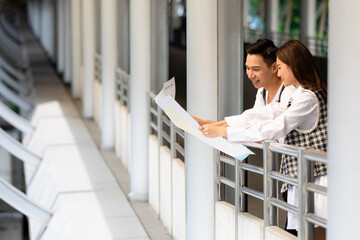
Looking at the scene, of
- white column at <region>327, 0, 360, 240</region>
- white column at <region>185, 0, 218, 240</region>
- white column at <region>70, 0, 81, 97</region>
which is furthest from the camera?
white column at <region>70, 0, 81, 97</region>

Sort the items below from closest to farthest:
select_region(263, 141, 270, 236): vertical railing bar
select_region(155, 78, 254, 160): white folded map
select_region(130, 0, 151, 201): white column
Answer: select_region(155, 78, 254, 160): white folded map, select_region(263, 141, 270, 236): vertical railing bar, select_region(130, 0, 151, 201): white column

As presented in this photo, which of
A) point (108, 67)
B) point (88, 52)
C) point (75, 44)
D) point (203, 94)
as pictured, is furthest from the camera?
point (75, 44)

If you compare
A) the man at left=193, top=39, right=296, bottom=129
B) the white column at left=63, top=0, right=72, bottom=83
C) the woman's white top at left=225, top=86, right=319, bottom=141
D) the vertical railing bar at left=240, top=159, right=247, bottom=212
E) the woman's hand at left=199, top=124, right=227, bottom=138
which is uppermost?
the man at left=193, top=39, right=296, bottom=129

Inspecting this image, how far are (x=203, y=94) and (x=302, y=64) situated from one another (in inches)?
79.3

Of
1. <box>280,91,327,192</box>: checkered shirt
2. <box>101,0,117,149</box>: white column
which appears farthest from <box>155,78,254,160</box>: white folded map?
<box>101,0,117,149</box>: white column

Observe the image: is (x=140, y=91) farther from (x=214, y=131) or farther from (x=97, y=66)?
(x=97, y=66)

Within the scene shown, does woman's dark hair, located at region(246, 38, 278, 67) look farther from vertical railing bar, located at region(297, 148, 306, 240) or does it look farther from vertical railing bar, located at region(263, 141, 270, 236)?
vertical railing bar, located at region(297, 148, 306, 240)

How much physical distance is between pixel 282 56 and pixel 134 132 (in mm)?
5407

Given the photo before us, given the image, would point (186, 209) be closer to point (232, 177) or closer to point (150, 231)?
point (232, 177)

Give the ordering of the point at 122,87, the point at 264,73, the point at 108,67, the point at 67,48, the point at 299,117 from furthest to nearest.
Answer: the point at 67,48, the point at 108,67, the point at 122,87, the point at 264,73, the point at 299,117

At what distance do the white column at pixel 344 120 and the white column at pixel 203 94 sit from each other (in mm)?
2419

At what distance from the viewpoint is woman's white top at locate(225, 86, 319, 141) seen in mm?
4512

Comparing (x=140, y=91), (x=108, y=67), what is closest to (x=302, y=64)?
(x=140, y=91)

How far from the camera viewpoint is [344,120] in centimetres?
404
